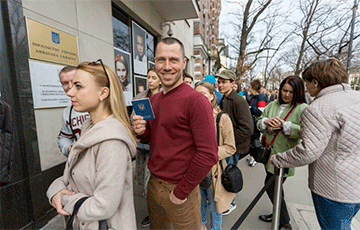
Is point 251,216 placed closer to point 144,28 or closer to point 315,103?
point 315,103

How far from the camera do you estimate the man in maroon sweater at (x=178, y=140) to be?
4.22 ft

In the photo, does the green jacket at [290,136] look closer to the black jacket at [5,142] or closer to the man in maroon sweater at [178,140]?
the man in maroon sweater at [178,140]

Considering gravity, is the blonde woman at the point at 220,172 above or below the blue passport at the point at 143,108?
below

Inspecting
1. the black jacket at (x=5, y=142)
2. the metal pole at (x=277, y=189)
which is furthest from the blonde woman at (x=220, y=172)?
the black jacket at (x=5, y=142)

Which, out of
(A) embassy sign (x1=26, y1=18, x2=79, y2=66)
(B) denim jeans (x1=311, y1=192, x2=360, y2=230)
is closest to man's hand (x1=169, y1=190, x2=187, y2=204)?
(B) denim jeans (x1=311, y1=192, x2=360, y2=230)

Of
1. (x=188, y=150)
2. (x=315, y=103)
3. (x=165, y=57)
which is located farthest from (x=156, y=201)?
(x=315, y=103)

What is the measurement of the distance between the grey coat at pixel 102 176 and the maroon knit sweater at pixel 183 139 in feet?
1.03

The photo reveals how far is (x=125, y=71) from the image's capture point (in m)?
4.69

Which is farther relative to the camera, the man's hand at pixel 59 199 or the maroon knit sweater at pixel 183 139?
Answer: the maroon knit sweater at pixel 183 139

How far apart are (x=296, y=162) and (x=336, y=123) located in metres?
0.44

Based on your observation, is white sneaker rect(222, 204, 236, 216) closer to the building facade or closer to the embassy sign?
the building facade

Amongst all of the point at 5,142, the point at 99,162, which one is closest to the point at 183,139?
the point at 99,162

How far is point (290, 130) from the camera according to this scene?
201cm

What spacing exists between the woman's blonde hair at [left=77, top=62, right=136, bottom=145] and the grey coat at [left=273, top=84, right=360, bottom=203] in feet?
4.55
